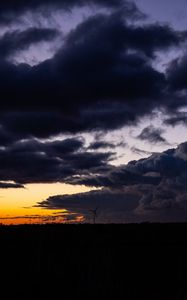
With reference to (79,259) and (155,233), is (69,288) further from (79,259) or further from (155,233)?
(155,233)

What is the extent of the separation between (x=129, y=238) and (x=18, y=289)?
1077 centimetres

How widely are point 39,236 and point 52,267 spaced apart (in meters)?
2.58

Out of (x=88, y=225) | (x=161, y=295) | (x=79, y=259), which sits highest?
Result: (x=88, y=225)

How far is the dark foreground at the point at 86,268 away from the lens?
127ft

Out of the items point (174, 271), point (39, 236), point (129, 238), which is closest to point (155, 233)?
point (129, 238)

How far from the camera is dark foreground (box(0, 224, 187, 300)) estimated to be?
3875 cm

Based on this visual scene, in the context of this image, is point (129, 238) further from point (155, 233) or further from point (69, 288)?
point (69, 288)

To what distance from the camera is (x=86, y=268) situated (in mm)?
39844

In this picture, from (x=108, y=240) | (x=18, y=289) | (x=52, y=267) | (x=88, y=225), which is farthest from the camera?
(x=88, y=225)

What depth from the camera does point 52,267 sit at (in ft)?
131

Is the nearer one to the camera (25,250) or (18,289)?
(18,289)

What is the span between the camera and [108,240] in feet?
139

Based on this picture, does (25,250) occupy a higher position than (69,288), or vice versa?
(25,250)

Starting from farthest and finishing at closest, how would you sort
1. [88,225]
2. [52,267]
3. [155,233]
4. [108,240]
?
[88,225], [155,233], [108,240], [52,267]
